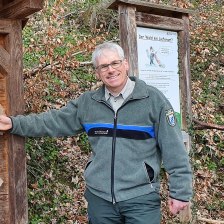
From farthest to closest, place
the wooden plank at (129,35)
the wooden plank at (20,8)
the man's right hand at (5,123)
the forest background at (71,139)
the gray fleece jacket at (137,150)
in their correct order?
the forest background at (71,139), the wooden plank at (129,35), the wooden plank at (20,8), the man's right hand at (5,123), the gray fleece jacket at (137,150)

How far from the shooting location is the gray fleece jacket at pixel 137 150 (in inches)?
143

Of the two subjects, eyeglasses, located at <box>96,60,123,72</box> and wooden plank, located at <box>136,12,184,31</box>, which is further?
wooden plank, located at <box>136,12,184,31</box>

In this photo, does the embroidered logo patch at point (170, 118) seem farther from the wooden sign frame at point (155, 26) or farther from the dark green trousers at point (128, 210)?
the wooden sign frame at point (155, 26)

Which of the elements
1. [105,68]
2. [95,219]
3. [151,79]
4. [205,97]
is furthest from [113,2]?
[205,97]

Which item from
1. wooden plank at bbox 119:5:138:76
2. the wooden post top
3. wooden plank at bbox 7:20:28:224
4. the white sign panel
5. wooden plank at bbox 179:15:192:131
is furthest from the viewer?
wooden plank at bbox 179:15:192:131

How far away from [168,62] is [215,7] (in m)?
7.56

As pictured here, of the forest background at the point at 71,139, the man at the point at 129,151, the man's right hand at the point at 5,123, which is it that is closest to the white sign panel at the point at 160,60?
the forest background at the point at 71,139

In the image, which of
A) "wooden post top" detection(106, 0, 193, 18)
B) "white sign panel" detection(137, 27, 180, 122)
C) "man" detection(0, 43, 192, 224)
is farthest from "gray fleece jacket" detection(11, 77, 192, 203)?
"wooden post top" detection(106, 0, 193, 18)

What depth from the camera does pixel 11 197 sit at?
4.38 m

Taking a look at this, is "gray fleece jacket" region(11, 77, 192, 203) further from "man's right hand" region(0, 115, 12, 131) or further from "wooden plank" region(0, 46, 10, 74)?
"wooden plank" region(0, 46, 10, 74)

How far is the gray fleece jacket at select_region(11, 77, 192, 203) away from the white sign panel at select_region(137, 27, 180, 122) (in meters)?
1.45

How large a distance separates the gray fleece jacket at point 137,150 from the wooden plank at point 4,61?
1106 mm

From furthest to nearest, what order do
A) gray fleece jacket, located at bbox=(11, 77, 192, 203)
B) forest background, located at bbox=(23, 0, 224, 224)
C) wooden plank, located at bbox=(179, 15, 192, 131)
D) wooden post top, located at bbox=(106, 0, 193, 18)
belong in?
1. forest background, located at bbox=(23, 0, 224, 224)
2. wooden plank, located at bbox=(179, 15, 192, 131)
3. wooden post top, located at bbox=(106, 0, 193, 18)
4. gray fleece jacket, located at bbox=(11, 77, 192, 203)

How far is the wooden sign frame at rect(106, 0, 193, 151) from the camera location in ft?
16.5
